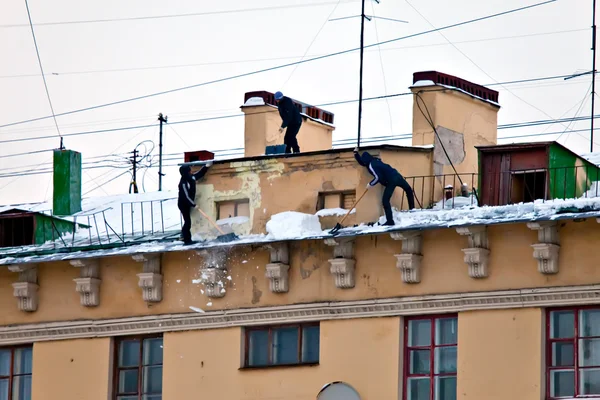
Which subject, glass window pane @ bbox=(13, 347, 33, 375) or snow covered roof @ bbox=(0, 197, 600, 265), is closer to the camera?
snow covered roof @ bbox=(0, 197, 600, 265)

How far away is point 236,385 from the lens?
3153 centimetres

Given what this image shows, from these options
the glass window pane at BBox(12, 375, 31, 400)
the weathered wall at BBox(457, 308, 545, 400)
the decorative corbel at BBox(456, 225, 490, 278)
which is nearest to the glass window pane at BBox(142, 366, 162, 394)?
the glass window pane at BBox(12, 375, 31, 400)

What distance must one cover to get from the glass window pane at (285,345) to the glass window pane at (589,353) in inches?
190

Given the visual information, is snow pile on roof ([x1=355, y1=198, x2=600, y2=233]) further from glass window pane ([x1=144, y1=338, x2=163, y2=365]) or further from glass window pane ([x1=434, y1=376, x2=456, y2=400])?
glass window pane ([x1=144, y1=338, x2=163, y2=365])

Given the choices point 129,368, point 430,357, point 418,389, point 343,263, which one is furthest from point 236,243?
point 418,389

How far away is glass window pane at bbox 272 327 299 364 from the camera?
31.3m

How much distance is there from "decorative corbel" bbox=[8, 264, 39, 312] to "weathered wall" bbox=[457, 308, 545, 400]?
802cm

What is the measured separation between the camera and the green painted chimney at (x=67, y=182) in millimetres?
37500

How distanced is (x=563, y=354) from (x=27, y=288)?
384 inches

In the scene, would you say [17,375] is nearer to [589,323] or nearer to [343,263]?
[343,263]

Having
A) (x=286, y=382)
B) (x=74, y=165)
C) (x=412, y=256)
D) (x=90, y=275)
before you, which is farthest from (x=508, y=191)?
(x=74, y=165)

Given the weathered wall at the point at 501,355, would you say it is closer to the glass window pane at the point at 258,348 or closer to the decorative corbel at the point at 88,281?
the glass window pane at the point at 258,348

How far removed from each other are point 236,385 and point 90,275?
3444 millimetres

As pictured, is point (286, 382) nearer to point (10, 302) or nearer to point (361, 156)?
point (361, 156)
